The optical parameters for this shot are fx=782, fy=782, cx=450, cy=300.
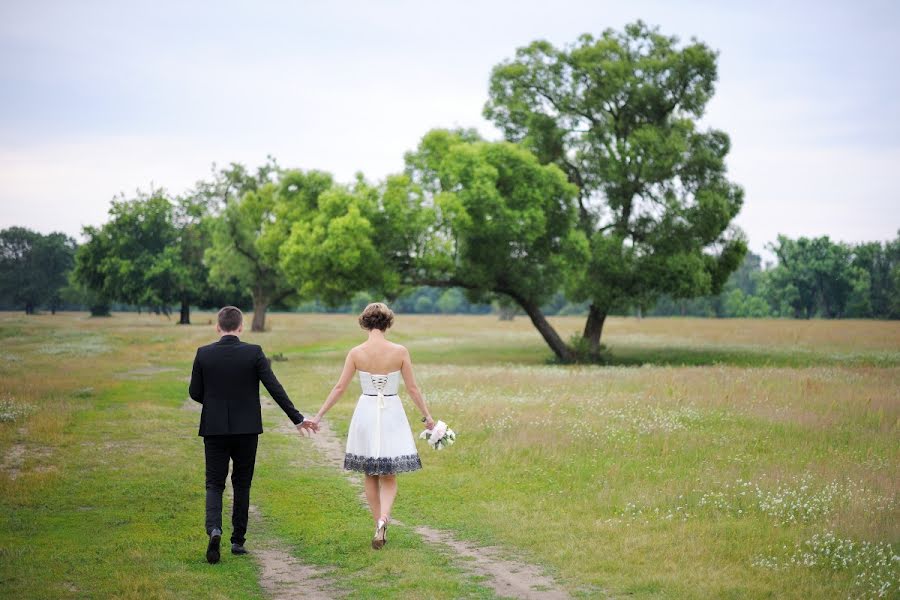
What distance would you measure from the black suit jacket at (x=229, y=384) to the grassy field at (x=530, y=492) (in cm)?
152

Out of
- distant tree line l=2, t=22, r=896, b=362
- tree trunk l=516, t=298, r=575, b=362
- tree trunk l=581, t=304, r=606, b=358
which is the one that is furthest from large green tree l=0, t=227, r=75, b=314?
tree trunk l=581, t=304, r=606, b=358

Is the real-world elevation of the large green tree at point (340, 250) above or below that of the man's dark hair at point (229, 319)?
above

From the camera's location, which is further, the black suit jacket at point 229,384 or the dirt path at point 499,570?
the black suit jacket at point 229,384

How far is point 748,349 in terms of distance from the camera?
4838 cm

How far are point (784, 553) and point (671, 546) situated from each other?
123cm

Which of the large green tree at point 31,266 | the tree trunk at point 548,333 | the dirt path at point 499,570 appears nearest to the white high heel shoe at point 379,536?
the dirt path at point 499,570

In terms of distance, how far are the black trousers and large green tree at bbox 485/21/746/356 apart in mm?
31691

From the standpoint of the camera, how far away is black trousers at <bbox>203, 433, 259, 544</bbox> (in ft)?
28.3

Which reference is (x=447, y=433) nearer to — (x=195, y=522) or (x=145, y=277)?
(x=195, y=522)

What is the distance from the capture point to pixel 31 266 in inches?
4161

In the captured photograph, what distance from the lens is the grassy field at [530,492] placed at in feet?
26.6

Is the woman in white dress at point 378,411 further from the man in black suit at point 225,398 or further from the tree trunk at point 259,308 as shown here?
the tree trunk at point 259,308

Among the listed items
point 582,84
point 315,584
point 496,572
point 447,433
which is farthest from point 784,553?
point 582,84

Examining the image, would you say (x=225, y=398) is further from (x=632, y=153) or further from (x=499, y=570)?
(x=632, y=153)
